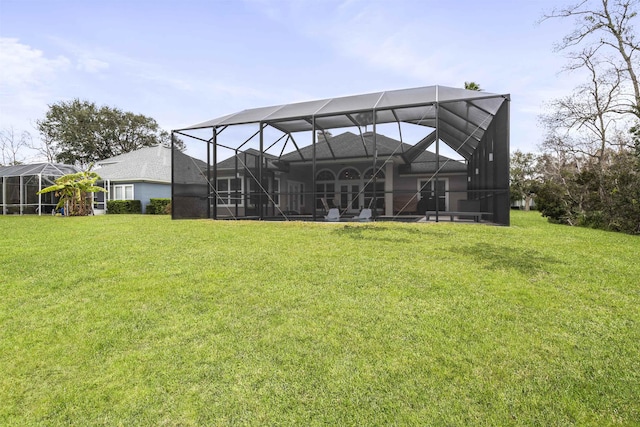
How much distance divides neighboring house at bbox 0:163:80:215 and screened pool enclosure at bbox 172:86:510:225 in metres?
10.8

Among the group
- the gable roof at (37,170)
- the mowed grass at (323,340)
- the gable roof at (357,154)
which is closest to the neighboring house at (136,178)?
the gable roof at (37,170)

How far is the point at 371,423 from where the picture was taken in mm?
2035

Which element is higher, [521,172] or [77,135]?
[77,135]

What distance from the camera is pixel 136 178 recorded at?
21.1 m

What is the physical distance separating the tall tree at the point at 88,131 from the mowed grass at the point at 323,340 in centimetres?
3387

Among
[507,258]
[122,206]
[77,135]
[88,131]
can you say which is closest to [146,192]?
[122,206]

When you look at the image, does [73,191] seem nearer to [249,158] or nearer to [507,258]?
[249,158]

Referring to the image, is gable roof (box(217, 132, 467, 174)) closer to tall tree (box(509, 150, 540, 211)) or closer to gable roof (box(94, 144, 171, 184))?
gable roof (box(94, 144, 171, 184))

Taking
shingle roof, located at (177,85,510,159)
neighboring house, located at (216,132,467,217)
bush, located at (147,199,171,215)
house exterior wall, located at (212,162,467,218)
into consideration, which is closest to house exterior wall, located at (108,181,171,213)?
bush, located at (147,199,171,215)

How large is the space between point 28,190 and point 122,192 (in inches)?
191

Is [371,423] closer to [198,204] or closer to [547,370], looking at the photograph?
[547,370]

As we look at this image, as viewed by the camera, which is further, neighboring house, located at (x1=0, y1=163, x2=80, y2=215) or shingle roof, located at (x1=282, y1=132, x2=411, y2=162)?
neighboring house, located at (x1=0, y1=163, x2=80, y2=215)

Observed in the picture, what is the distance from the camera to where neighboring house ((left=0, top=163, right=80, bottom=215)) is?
19359mm

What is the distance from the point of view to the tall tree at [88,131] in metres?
32.3
